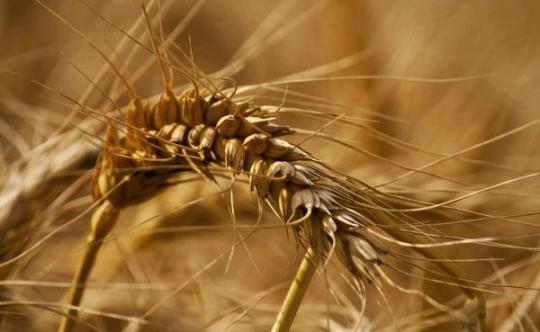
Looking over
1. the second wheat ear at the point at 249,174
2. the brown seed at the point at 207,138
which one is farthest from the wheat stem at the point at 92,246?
the brown seed at the point at 207,138

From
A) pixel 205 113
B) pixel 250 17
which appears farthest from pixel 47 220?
pixel 250 17

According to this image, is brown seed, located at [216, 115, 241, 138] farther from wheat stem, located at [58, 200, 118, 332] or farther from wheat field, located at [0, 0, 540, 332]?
wheat stem, located at [58, 200, 118, 332]

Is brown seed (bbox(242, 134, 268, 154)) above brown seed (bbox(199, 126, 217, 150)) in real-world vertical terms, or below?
below

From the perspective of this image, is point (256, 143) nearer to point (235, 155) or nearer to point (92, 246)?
point (235, 155)

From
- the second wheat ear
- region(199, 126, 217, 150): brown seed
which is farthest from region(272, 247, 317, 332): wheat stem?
region(199, 126, 217, 150): brown seed

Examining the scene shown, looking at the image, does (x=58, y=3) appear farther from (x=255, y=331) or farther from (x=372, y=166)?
(x=255, y=331)

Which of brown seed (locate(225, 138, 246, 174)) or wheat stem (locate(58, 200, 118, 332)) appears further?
wheat stem (locate(58, 200, 118, 332))

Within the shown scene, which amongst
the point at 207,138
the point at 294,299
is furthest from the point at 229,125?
the point at 294,299
